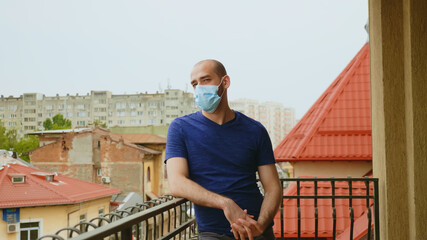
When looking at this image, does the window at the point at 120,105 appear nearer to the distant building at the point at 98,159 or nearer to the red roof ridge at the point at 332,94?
the distant building at the point at 98,159

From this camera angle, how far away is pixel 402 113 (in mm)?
2961

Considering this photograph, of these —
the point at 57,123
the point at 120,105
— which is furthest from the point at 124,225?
the point at 120,105

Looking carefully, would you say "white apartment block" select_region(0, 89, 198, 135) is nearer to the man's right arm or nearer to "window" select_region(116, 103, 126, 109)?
"window" select_region(116, 103, 126, 109)

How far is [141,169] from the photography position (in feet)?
119

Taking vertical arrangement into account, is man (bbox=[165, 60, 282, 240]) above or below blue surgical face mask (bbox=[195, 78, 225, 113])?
below

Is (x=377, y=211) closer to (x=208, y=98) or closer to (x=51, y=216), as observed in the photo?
(x=208, y=98)

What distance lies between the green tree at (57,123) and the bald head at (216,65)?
6141cm

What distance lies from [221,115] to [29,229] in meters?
24.6

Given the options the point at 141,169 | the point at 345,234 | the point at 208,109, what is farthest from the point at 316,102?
the point at 141,169

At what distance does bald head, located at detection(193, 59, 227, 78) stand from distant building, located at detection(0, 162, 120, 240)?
22.4 meters

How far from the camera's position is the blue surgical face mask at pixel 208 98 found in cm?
237

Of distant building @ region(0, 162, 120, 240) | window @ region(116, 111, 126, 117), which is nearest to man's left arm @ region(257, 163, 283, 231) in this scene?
distant building @ region(0, 162, 120, 240)

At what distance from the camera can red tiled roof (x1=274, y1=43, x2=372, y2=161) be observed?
6840 mm

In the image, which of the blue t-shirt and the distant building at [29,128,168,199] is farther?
the distant building at [29,128,168,199]
